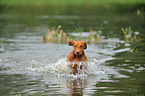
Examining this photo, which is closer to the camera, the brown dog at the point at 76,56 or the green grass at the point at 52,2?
the brown dog at the point at 76,56

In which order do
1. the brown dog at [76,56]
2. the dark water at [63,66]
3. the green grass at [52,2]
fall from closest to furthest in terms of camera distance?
the dark water at [63,66] → the brown dog at [76,56] → the green grass at [52,2]

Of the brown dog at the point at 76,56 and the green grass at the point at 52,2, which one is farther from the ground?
the green grass at the point at 52,2

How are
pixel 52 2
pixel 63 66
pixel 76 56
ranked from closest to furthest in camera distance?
pixel 76 56 → pixel 63 66 → pixel 52 2

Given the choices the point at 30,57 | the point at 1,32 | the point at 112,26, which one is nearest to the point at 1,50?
the point at 30,57

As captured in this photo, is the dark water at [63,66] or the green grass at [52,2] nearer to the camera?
the dark water at [63,66]

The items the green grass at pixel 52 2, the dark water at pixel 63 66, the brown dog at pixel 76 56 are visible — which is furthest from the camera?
Answer: the green grass at pixel 52 2

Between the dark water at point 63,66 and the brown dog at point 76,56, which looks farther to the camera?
the brown dog at point 76,56

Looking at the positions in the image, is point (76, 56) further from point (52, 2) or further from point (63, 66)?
point (52, 2)

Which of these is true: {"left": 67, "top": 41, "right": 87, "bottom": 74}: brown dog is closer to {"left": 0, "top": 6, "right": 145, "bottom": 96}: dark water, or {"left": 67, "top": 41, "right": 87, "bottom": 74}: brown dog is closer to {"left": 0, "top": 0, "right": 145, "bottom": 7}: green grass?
{"left": 0, "top": 6, "right": 145, "bottom": 96}: dark water

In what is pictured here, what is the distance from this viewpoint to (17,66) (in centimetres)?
1162

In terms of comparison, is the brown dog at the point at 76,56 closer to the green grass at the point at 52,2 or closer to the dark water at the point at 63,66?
the dark water at the point at 63,66

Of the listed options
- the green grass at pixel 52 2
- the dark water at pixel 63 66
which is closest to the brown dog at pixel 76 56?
the dark water at pixel 63 66

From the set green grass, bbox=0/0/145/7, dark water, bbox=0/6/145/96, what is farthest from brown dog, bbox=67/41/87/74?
green grass, bbox=0/0/145/7

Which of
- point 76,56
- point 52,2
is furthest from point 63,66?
point 52,2
